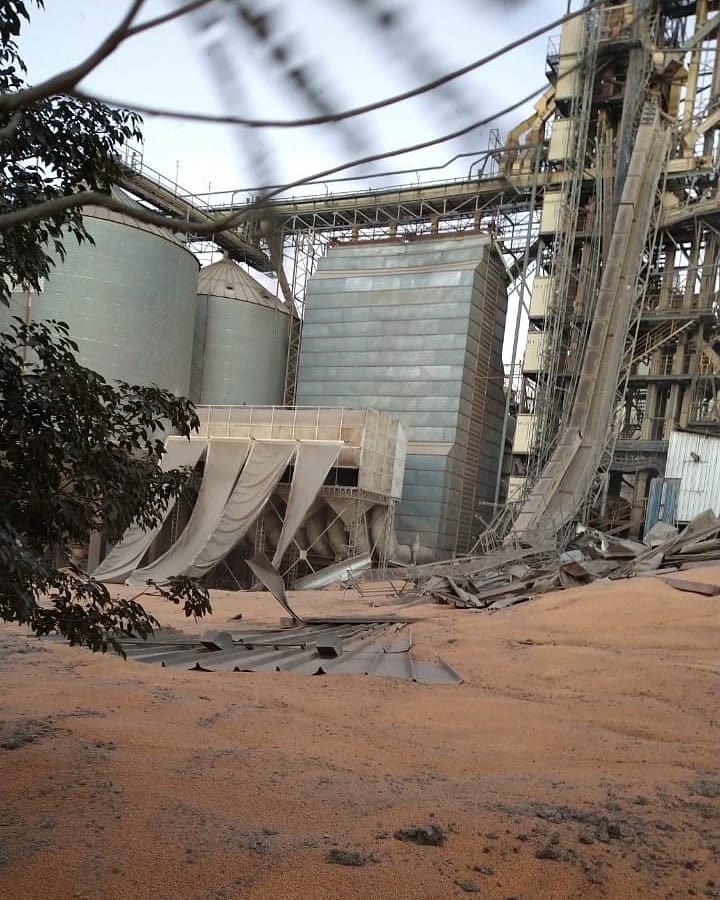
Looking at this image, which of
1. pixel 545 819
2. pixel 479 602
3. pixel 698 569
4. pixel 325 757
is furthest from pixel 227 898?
pixel 698 569

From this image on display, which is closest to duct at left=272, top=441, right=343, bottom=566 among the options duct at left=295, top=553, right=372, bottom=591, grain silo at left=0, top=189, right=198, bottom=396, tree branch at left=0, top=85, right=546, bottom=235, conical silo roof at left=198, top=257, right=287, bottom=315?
duct at left=295, top=553, right=372, bottom=591

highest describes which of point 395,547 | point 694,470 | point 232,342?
point 232,342

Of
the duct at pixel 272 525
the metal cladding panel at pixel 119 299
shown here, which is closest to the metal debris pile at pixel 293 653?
the duct at pixel 272 525

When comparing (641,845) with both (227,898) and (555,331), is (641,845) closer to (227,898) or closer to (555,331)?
(227,898)

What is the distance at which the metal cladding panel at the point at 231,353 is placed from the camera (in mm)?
33125

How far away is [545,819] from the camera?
4527 millimetres

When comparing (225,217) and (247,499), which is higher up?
(225,217)

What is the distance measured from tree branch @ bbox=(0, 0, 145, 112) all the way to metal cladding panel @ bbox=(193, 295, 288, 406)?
31.6 m

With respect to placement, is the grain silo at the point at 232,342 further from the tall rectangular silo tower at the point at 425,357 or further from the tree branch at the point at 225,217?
the tree branch at the point at 225,217

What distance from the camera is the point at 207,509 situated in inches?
922

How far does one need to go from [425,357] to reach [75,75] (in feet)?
94.9

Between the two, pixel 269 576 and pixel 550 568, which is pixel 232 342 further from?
pixel 269 576

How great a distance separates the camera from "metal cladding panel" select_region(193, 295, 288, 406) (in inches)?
1304

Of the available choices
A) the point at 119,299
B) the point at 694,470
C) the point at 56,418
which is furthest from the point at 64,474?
the point at 119,299
